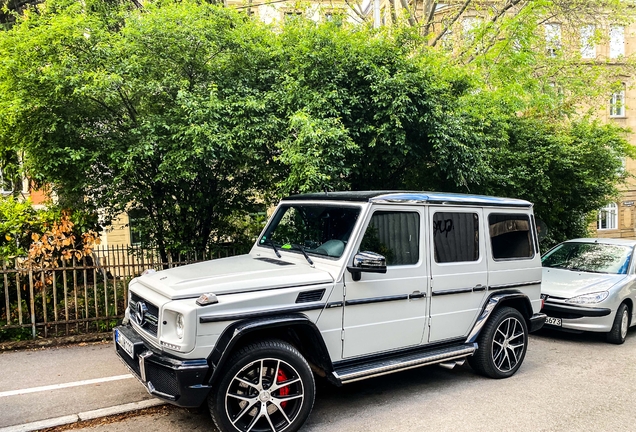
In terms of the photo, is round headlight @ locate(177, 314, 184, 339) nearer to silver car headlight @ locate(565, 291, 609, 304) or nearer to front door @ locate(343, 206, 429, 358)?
front door @ locate(343, 206, 429, 358)

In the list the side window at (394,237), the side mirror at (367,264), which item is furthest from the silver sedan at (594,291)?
the side mirror at (367,264)

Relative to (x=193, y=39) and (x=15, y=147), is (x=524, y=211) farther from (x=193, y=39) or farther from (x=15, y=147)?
(x=15, y=147)

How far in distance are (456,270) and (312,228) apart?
5.42ft

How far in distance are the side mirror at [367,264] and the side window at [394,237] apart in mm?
254

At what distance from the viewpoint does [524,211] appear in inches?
246

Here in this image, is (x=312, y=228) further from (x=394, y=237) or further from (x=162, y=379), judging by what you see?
(x=162, y=379)

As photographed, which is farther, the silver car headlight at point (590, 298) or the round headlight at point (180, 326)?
the silver car headlight at point (590, 298)

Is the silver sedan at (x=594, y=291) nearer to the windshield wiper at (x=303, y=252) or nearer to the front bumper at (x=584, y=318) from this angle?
the front bumper at (x=584, y=318)

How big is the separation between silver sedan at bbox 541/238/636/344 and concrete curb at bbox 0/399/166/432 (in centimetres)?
590

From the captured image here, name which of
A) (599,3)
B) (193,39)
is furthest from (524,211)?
(599,3)

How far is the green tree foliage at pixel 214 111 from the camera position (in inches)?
267

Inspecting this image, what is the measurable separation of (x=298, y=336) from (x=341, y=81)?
484 centimetres

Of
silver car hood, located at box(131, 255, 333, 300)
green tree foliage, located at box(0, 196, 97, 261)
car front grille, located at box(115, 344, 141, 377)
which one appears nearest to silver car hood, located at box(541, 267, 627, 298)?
silver car hood, located at box(131, 255, 333, 300)

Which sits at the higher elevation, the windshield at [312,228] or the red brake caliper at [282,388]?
the windshield at [312,228]
